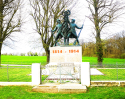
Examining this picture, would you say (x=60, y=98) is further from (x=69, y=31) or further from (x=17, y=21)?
(x=17, y=21)

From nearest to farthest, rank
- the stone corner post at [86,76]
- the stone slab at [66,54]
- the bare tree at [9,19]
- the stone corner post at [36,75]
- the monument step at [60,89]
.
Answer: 1. the monument step at [60,89]
2. the stone corner post at [86,76]
3. the stone corner post at [36,75]
4. the stone slab at [66,54]
5. the bare tree at [9,19]

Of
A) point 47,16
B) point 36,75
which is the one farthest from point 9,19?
point 36,75

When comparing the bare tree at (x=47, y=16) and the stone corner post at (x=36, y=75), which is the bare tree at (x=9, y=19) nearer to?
the bare tree at (x=47, y=16)

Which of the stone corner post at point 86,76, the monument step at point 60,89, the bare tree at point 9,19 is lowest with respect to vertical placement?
the monument step at point 60,89

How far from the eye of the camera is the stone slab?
33.4 ft

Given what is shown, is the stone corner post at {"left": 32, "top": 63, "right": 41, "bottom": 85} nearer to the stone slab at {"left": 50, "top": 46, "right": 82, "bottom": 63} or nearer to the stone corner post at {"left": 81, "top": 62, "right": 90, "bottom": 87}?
the stone corner post at {"left": 81, "top": 62, "right": 90, "bottom": 87}

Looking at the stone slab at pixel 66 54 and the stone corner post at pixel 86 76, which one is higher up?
the stone slab at pixel 66 54

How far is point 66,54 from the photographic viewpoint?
33.7 feet

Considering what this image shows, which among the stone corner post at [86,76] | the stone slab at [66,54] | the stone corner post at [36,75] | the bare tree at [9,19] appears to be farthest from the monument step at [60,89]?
the bare tree at [9,19]

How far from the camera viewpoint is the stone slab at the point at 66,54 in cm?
1019

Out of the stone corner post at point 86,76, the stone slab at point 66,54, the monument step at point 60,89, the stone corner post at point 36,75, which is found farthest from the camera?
the stone slab at point 66,54

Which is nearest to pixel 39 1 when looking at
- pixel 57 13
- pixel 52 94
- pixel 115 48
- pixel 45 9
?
pixel 45 9

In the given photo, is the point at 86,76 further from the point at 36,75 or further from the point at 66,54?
the point at 66,54

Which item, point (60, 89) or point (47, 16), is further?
point (47, 16)
